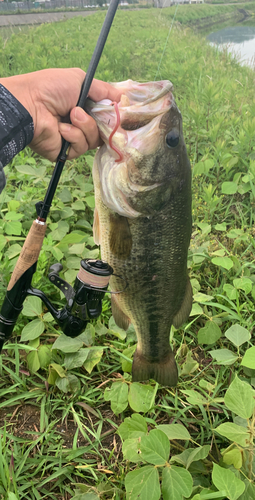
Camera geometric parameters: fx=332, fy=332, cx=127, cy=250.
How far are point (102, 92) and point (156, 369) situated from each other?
51.2 inches

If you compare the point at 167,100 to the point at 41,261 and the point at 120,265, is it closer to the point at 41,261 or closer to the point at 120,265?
the point at 120,265

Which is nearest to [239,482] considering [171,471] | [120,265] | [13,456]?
[171,471]

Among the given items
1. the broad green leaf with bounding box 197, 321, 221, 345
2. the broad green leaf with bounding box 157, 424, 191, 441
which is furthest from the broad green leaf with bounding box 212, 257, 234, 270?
the broad green leaf with bounding box 157, 424, 191, 441

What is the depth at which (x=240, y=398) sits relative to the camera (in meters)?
1.27

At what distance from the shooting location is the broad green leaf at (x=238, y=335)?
1.79 meters

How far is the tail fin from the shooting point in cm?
163

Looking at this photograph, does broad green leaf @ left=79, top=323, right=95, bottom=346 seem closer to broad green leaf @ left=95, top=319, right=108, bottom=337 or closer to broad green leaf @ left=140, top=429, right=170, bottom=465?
broad green leaf @ left=95, top=319, right=108, bottom=337

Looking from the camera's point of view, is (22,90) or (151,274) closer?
(22,90)

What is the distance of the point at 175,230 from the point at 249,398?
27.8 inches

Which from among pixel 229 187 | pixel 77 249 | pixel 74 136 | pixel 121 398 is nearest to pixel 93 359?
pixel 121 398

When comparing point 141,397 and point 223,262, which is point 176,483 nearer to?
point 141,397

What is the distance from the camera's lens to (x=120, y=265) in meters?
1.47

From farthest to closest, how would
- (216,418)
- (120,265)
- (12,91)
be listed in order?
1. (216,418)
2. (120,265)
3. (12,91)

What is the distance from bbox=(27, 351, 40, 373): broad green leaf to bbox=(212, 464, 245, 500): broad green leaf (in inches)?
45.6
